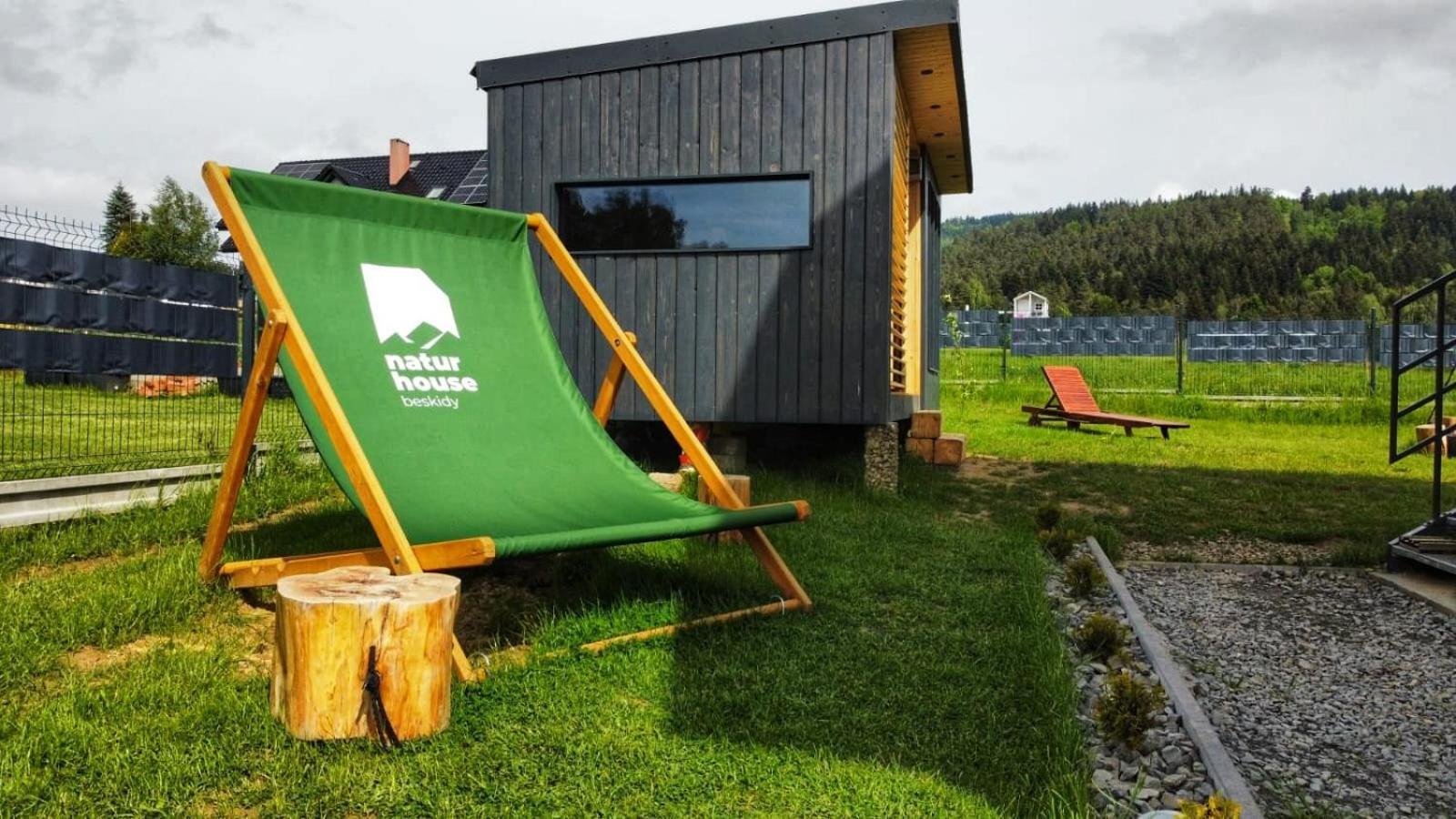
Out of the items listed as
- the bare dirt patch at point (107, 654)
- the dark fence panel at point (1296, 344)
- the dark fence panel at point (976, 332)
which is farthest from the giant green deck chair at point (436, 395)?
the dark fence panel at point (976, 332)

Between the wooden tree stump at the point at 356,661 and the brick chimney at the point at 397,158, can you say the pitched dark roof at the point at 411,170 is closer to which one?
the brick chimney at the point at 397,158

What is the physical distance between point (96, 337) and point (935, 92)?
6.18 m

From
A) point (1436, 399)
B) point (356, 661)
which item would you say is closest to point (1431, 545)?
point (1436, 399)

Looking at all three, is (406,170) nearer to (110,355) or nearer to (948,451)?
(948,451)

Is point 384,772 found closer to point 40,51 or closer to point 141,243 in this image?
point 40,51

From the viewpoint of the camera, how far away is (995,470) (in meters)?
8.84

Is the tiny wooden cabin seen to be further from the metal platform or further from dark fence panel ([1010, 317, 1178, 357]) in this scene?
dark fence panel ([1010, 317, 1178, 357])

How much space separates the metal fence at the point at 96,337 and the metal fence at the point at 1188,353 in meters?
11.2

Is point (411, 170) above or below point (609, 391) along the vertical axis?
above

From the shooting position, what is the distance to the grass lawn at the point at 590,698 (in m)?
2.29

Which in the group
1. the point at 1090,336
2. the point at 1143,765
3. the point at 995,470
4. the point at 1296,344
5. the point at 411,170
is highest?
the point at 411,170

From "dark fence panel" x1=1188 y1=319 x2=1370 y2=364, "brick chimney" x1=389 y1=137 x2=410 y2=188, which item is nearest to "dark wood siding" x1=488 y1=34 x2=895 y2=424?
"brick chimney" x1=389 y1=137 x2=410 y2=188

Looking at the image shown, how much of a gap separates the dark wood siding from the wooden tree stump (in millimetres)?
4569

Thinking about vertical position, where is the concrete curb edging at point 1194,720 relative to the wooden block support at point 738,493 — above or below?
below
